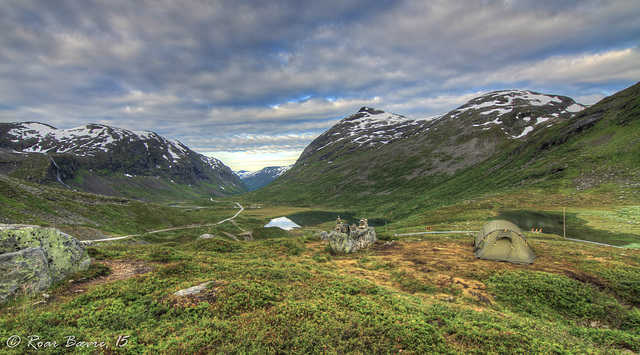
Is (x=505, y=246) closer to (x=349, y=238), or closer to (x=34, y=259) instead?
(x=349, y=238)

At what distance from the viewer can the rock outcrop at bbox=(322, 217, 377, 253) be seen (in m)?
29.8

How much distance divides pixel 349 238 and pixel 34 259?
26364 mm

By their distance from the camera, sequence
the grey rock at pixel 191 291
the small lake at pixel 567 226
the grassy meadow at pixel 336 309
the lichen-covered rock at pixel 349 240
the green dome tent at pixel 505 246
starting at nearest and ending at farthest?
the grassy meadow at pixel 336 309
the grey rock at pixel 191 291
the green dome tent at pixel 505 246
the lichen-covered rock at pixel 349 240
the small lake at pixel 567 226

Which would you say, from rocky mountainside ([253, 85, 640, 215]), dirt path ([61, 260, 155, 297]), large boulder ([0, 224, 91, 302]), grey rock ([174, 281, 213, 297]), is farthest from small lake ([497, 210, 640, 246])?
large boulder ([0, 224, 91, 302])

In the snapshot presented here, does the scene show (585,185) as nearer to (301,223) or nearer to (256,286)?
(256,286)

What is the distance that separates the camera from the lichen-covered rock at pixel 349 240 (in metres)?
29.7

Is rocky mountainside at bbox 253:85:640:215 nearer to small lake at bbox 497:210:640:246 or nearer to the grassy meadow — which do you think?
small lake at bbox 497:210:640:246

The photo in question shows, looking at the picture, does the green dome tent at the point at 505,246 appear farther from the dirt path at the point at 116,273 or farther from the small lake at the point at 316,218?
the small lake at the point at 316,218

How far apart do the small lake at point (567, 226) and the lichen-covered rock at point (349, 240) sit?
31.1 m

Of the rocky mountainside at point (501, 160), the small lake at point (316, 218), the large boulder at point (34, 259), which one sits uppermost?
the rocky mountainside at point (501, 160)

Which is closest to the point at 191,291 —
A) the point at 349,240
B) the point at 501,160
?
the point at 349,240

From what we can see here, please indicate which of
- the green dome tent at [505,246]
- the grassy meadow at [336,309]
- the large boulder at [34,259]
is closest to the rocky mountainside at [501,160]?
the green dome tent at [505,246]

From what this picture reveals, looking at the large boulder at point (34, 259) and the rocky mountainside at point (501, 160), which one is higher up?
the rocky mountainside at point (501, 160)

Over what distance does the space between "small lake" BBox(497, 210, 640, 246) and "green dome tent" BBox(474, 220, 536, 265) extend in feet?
59.7
